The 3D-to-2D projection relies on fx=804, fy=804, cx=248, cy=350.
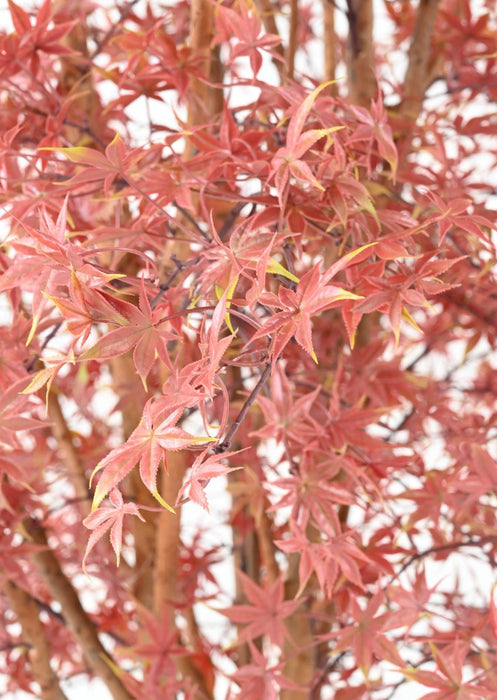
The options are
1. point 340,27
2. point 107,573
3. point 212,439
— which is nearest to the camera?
point 212,439

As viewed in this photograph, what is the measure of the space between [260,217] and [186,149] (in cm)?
22

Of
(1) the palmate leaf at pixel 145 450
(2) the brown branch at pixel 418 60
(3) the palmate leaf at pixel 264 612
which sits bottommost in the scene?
(3) the palmate leaf at pixel 264 612

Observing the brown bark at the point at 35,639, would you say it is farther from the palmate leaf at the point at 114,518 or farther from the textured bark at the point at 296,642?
the palmate leaf at the point at 114,518

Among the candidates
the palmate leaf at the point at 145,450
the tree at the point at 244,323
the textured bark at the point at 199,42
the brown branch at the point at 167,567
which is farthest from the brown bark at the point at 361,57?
the palmate leaf at the point at 145,450

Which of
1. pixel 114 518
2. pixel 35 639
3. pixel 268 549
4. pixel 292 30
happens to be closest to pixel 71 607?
pixel 35 639

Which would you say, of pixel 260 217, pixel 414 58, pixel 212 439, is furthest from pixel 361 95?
pixel 212 439

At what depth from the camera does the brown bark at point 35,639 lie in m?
0.64

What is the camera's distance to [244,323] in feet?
1.25

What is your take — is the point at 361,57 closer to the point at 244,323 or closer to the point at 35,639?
the point at 244,323

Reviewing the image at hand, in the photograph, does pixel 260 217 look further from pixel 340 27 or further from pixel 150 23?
pixel 340 27

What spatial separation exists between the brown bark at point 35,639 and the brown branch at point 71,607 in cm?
2

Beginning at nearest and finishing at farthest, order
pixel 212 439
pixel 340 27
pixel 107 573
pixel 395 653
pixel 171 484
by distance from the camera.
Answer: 1. pixel 212 439
2. pixel 395 653
3. pixel 171 484
4. pixel 107 573
5. pixel 340 27

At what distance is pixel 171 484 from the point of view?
59cm

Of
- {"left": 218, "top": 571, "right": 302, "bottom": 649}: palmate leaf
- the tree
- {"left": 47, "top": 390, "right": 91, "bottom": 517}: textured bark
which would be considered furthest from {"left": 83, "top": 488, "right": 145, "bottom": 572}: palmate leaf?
{"left": 47, "top": 390, "right": 91, "bottom": 517}: textured bark
